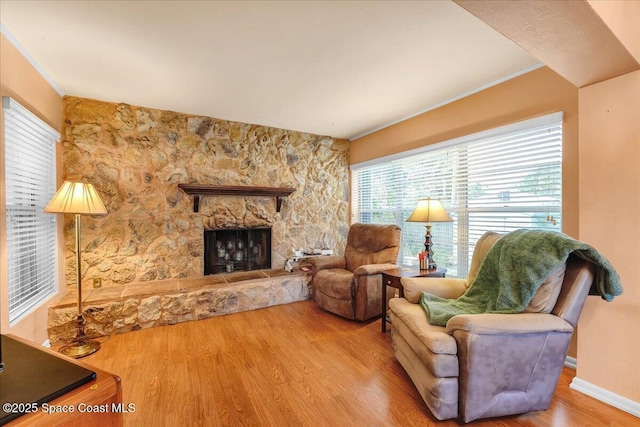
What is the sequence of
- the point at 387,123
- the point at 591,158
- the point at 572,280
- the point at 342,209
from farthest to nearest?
the point at 342,209, the point at 387,123, the point at 591,158, the point at 572,280

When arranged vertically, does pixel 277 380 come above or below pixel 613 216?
below

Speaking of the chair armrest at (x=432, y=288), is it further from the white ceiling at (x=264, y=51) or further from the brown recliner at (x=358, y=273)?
the white ceiling at (x=264, y=51)

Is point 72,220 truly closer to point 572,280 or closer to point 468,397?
point 468,397

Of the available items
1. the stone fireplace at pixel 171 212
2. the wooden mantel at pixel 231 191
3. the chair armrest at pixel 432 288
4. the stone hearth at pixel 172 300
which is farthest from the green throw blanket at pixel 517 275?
the wooden mantel at pixel 231 191

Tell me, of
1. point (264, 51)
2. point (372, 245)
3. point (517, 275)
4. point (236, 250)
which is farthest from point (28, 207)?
point (517, 275)

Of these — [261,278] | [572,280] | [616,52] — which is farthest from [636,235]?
[261,278]

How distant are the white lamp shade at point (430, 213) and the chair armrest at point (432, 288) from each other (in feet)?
2.21

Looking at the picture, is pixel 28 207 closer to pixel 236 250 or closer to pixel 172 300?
pixel 172 300

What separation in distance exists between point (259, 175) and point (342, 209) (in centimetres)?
151

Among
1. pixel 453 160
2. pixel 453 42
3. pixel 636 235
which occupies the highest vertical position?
pixel 453 42

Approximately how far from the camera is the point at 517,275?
1746 mm

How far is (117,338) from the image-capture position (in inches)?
105

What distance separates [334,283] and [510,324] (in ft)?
6.02

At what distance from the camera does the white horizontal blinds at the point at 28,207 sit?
6.71 feet
